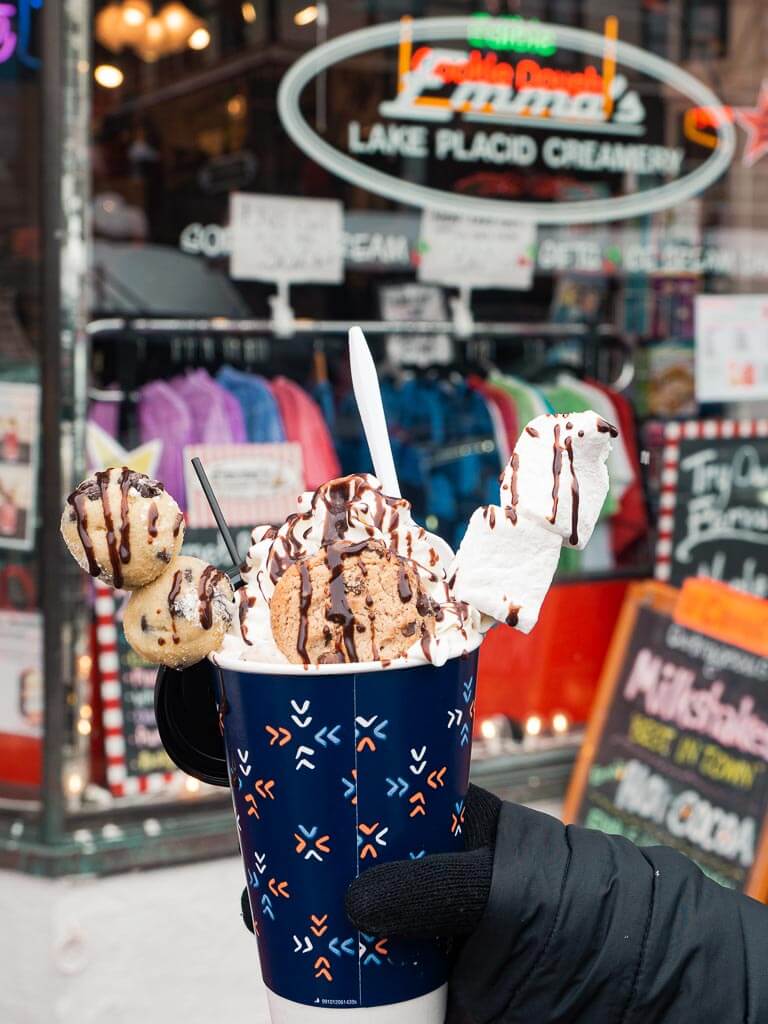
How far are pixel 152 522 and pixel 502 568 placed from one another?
13.9 inches

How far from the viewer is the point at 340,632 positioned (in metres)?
1.18

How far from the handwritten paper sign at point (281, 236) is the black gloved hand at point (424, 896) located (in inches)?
120

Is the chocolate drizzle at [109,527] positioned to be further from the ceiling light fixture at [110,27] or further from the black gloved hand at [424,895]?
the ceiling light fixture at [110,27]

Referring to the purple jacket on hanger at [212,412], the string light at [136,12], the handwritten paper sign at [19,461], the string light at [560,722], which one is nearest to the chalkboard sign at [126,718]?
the handwritten paper sign at [19,461]

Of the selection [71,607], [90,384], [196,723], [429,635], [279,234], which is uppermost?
[279,234]

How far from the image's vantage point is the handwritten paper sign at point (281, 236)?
3980 millimetres

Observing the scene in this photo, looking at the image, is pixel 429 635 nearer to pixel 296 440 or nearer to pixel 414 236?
pixel 296 440

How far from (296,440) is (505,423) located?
0.77 metres

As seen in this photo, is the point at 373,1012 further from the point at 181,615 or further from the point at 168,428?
the point at 168,428

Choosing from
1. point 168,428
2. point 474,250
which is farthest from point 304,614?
point 474,250

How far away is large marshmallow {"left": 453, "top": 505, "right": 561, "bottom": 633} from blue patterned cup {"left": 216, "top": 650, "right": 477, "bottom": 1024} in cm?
6

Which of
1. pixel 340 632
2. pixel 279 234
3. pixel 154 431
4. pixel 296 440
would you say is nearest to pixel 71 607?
pixel 154 431

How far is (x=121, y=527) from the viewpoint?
115 centimetres

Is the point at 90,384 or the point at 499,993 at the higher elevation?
the point at 90,384
